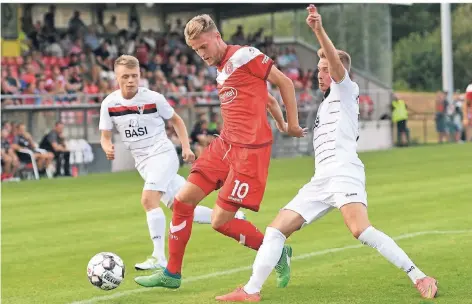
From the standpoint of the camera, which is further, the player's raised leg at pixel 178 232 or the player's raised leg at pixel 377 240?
the player's raised leg at pixel 178 232

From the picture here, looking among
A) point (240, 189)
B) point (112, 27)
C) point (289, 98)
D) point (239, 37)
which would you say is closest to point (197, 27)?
point (289, 98)

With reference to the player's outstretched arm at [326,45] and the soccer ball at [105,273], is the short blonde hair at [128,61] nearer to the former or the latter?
the soccer ball at [105,273]

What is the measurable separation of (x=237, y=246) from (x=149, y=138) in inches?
76.1

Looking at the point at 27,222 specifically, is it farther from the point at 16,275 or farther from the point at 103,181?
the point at 103,181

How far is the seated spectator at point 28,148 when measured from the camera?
77.6 feet

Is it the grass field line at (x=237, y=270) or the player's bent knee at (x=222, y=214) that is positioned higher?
the player's bent knee at (x=222, y=214)

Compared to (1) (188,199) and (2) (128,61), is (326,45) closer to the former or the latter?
(1) (188,199)

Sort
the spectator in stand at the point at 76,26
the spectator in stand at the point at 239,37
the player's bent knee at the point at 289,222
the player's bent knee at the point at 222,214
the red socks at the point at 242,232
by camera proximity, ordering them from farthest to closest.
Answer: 1. the spectator in stand at the point at 239,37
2. the spectator in stand at the point at 76,26
3. the red socks at the point at 242,232
4. the player's bent knee at the point at 222,214
5. the player's bent knee at the point at 289,222

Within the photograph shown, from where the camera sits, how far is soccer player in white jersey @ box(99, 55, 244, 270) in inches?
381

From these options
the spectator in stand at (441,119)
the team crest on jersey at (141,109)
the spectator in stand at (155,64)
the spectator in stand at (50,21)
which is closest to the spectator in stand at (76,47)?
the spectator in stand at (50,21)

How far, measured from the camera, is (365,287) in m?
8.23

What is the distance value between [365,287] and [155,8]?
29.1 metres

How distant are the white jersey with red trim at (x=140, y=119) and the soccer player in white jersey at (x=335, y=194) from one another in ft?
8.54

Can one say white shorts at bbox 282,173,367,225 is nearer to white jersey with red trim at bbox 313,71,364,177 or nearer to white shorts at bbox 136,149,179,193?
white jersey with red trim at bbox 313,71,364,177
